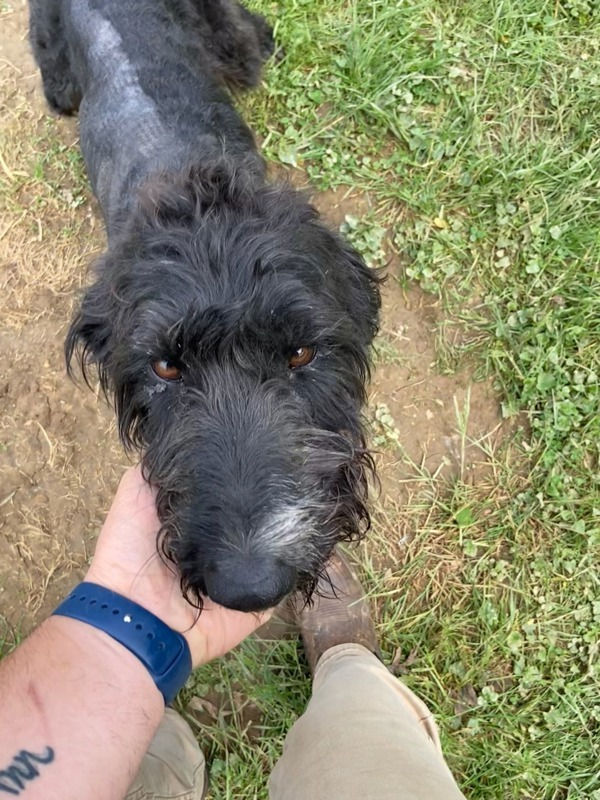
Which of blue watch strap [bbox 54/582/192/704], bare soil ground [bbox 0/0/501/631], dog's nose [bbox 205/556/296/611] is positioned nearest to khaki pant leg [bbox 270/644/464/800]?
blue watch strap [bbox 54/582/192/704]

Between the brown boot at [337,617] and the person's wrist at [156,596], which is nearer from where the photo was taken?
the person's wrist at [156,596]

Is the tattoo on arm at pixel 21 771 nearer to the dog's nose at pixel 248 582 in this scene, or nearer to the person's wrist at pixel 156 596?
the person's wrist at pixel 156 596

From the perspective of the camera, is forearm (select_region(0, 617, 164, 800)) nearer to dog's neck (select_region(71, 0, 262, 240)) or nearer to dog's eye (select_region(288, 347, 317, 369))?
dog's eye (select_region(288, 347, 317, 369))

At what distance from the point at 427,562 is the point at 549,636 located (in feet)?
2.42

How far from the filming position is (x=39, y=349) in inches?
168

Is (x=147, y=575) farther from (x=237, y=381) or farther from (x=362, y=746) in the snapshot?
(x=362, y=746)

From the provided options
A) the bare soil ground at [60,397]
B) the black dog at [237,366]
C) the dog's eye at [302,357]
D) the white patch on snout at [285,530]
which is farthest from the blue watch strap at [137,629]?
the bare soil ground at [60,397]

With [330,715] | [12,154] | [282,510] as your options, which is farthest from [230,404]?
[12,154]

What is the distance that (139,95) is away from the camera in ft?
11.6

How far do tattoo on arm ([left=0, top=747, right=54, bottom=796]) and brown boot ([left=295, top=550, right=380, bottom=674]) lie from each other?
1.53m

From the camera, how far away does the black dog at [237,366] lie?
2.11 meters

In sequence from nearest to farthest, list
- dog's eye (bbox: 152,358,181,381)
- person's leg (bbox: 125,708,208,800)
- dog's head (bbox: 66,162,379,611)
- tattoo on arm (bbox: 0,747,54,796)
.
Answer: dog's head (bbox: 66,162,379,611)
tattoo on arm (bbox: 0,747,54,796)
dog's eye (bbox: 152,358,181,381)
person's leg (bbox: 125,708,208,800)

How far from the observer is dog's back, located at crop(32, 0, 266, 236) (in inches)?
134

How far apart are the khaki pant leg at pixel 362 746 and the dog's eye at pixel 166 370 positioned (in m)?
1.58
